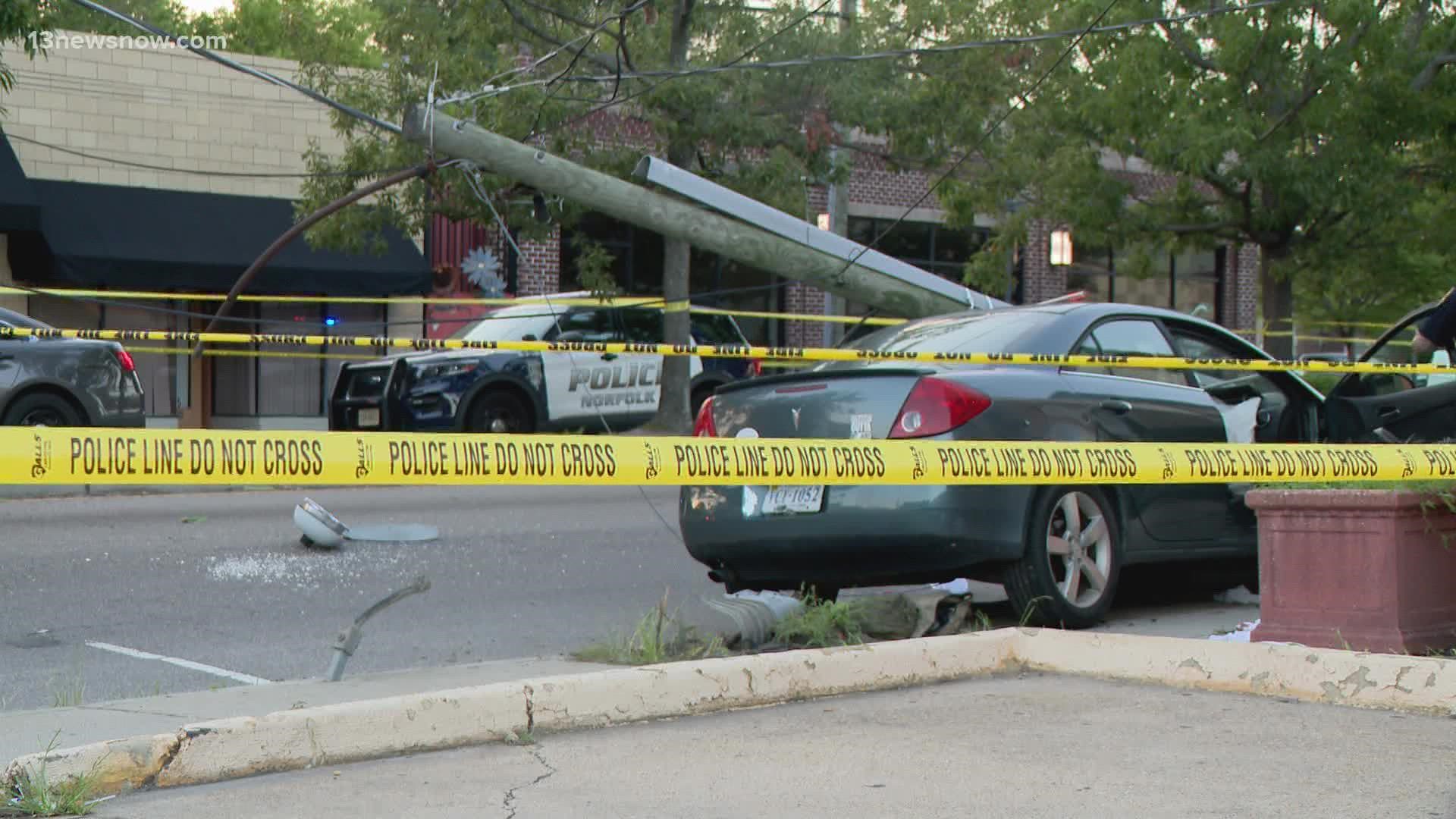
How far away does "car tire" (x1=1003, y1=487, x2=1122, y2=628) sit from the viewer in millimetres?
7250

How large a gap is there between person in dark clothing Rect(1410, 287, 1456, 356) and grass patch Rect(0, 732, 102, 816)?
6156mm

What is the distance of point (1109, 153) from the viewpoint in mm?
33500

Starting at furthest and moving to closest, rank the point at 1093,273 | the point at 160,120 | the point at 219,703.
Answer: the point at 1093,273 < the point at 160,120 < the point at 219,703

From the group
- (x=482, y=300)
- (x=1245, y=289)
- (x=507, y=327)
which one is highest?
(x=1245, y=289)

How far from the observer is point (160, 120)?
23.6 m

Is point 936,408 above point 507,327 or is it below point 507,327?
below

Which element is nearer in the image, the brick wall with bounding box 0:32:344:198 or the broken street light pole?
the broken street light pole

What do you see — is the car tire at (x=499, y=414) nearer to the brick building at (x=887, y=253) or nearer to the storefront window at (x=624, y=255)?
the brick building at (x=887, y=253)

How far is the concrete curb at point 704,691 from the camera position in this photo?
15.5 ft

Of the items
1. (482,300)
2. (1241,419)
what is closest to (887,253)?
(482,300)

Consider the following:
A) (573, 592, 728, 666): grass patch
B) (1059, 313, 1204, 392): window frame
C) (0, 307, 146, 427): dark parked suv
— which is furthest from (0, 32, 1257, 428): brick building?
(573, 592, 728, 666): grass patch

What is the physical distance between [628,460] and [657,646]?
61.6 inches

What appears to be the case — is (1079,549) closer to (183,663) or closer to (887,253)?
(183,663)

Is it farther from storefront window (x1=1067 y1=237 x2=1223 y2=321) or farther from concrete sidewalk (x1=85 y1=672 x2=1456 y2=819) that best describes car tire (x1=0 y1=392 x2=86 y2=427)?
storefront window (x1=1067 y1=237 x2=1223 y2=321)
